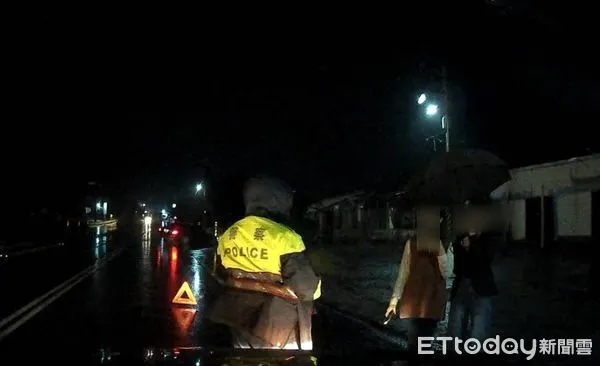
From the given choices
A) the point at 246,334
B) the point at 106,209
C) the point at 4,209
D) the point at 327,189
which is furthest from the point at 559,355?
the point at 106,209

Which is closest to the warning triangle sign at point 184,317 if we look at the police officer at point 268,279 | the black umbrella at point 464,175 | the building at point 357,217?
the black umbrella at point 464,175

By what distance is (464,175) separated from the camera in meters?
7.44

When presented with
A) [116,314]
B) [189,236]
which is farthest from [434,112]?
[189,236]

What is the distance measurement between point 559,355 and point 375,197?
98.0ft

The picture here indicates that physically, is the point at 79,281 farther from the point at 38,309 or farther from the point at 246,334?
Result: the point at 246,334

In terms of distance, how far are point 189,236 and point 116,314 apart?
92.9 ft

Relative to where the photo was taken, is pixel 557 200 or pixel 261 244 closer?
pixel 261 244

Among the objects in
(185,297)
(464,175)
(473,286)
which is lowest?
(185,297)

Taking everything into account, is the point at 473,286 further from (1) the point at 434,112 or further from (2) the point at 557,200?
(2) the point at 557,200

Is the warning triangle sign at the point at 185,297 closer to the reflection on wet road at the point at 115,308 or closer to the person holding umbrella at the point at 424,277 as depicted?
the reflection on wet road at the point at 115,308

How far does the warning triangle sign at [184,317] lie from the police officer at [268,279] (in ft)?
22.3

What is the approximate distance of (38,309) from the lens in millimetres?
14242

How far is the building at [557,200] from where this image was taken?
826 inches

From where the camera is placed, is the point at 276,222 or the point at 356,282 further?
the point at 356,282
